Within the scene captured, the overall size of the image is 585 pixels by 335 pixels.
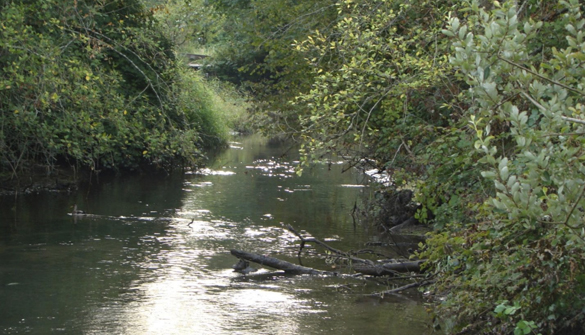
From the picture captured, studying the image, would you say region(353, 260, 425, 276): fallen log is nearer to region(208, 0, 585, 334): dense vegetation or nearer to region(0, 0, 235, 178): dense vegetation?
region(208, 0, 585, 334): dense vegetation

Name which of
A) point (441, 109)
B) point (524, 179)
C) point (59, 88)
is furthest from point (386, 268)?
point (59, 88)

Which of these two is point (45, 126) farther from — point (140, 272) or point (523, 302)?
point (523, 302)

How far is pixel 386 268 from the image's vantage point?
10969 mm

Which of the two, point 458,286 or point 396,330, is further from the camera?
point 396,330

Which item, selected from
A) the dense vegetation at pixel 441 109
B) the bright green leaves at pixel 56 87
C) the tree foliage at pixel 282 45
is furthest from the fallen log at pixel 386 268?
the bright green leaves at pixel 56 87

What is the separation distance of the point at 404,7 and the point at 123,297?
6.57 metres

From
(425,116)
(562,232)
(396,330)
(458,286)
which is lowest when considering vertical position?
(396,330)

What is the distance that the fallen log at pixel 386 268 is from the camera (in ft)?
35.5

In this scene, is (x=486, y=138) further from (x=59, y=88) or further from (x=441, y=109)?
(x=59, y=88)

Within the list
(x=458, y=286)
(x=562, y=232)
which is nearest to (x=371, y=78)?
(x=458, y=286)

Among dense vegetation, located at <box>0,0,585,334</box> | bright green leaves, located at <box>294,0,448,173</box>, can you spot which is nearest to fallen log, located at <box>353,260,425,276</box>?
dense vegetation, located at <box>0,0,585,334</box>

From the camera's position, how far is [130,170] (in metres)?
22.9

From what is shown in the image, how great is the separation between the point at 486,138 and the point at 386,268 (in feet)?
20.2

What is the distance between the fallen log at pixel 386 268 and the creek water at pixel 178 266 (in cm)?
17
